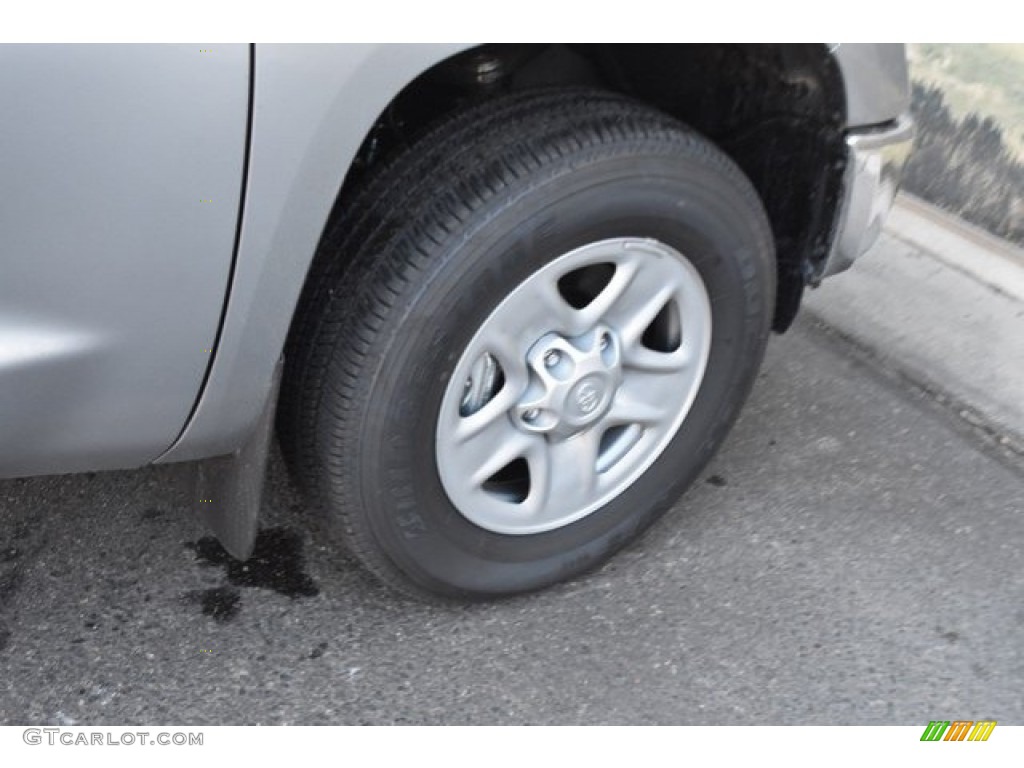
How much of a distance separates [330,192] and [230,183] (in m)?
0.14

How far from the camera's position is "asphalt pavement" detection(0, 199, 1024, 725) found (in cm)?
191

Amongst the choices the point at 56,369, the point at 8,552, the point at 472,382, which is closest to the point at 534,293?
the point at 472,382

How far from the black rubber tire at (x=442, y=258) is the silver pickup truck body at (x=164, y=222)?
0.34 feet

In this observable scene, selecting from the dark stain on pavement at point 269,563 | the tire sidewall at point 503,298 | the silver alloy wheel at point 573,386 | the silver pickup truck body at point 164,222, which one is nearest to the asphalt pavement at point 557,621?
the dark stain on pavement at point 269,563

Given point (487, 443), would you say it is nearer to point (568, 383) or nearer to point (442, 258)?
point (568, 383)

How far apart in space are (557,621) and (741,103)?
1.00m

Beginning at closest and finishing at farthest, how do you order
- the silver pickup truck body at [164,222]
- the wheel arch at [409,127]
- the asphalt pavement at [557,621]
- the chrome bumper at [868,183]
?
the silver pickup truck body at [164,222] → the wheel arch at [409,127] → the asphalt pavement at [557,621] → the chrome bumper at [868,183]

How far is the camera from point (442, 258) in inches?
65.7

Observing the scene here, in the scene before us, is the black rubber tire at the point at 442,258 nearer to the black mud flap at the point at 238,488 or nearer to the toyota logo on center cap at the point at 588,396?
the black mud flap at the point at 238,488

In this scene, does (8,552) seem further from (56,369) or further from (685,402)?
(685,402)

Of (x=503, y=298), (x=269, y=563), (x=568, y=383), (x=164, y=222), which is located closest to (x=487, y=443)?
(x=568, y=383)

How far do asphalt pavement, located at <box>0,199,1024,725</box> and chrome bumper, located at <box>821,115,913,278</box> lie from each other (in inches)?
22.9

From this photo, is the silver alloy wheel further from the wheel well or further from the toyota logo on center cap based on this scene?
the wheel well
